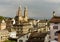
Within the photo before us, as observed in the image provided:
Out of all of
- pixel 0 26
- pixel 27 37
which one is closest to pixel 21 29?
pixel 0 26

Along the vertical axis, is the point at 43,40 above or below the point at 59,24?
below

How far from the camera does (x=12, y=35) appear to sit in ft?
226

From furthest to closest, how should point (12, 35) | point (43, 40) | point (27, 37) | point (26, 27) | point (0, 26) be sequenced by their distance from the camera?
point (26, 27), point (0, 26), point (12, 35), point (27, 37), point (43, 40)

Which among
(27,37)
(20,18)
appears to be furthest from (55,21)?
(20,18)

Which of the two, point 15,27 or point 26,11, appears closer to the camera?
point 15,27

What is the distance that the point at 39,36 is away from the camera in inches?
2256

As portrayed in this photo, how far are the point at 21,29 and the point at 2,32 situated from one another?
960 inches

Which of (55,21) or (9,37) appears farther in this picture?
(9,37)

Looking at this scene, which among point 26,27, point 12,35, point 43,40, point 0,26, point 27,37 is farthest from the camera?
point 26,27

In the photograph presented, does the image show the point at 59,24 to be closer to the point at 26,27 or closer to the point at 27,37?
the point at 27,37

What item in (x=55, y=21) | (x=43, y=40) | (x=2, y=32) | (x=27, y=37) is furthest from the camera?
(x=2, y=32)

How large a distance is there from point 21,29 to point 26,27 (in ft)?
9.99

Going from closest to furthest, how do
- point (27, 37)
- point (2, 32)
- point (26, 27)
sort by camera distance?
point (27, 37), point (2, 32), point (26, 27)

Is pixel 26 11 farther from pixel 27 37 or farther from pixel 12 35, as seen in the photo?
pixel 27 37
